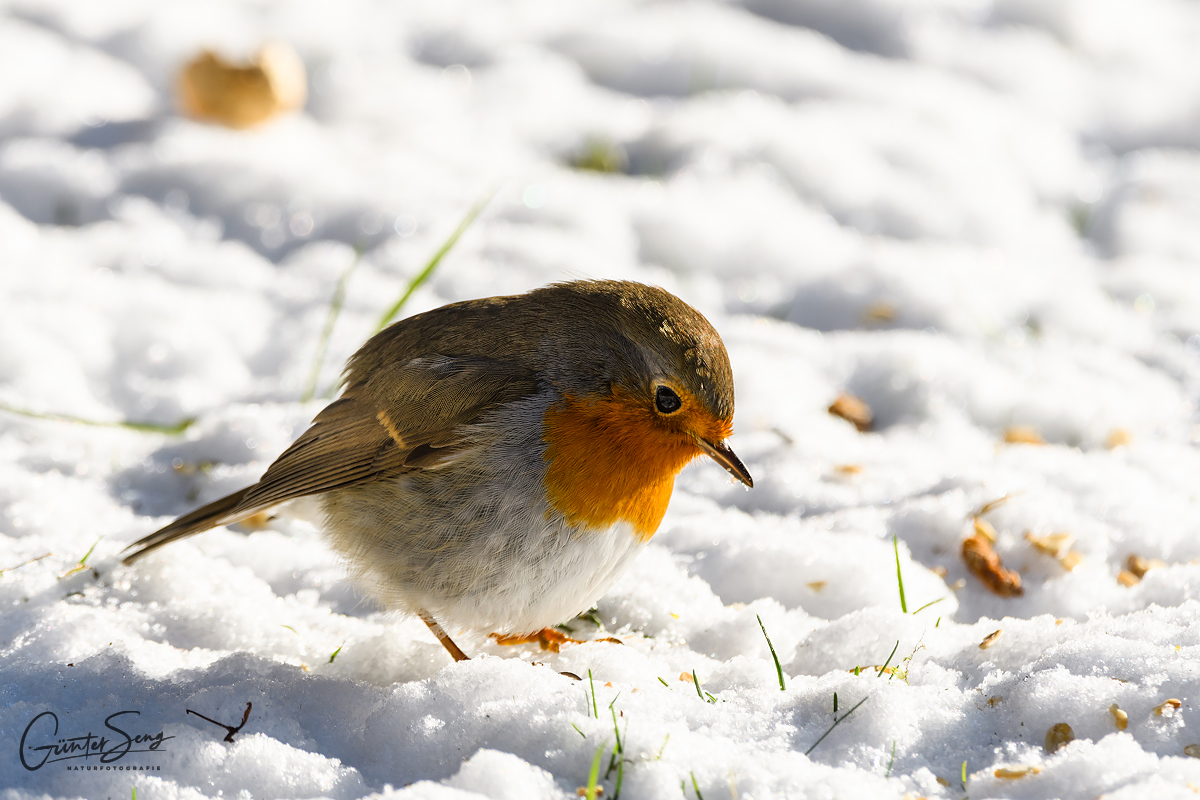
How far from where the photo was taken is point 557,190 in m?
5.38

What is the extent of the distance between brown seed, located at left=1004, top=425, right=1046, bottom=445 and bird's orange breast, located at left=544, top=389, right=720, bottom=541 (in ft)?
6.32

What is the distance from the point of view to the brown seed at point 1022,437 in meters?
4.02

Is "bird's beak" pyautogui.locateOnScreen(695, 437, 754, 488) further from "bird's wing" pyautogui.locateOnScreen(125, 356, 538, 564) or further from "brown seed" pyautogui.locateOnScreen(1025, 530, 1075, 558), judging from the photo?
"brown seed" pyautogui.locateOnScreen(1025, 530, 1075, 558)

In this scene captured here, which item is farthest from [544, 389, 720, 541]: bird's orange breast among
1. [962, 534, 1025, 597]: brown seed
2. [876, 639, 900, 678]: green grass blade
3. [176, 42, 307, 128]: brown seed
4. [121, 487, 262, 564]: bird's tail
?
[176, 42, 307, 128]: brown seed

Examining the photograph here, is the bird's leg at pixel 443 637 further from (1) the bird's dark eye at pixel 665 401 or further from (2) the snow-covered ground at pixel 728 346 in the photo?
(1) the bird's dark eye at pixel 665 401

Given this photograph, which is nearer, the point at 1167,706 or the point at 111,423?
the point at 1167,706

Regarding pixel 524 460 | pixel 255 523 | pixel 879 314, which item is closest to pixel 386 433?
pixel 524 460

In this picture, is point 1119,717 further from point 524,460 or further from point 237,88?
point 237,88

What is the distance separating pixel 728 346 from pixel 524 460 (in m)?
2.06

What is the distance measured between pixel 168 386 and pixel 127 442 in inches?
16.8

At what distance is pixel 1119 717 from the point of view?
7.01 feet

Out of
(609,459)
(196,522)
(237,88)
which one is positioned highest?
(609,459)

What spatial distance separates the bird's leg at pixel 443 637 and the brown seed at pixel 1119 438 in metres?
2.70

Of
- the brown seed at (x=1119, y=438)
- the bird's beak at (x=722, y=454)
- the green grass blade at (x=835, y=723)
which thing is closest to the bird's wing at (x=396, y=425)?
the bird's beak at (x=722, y=454)
